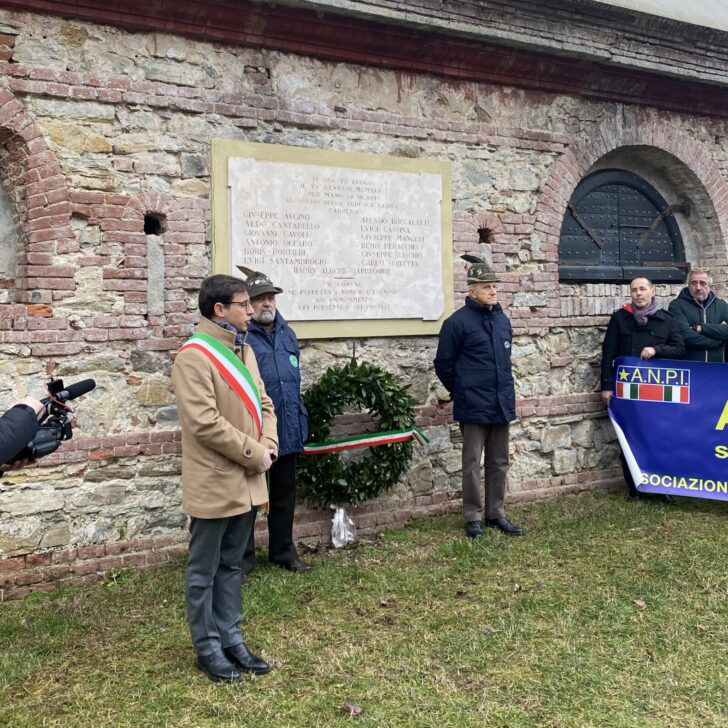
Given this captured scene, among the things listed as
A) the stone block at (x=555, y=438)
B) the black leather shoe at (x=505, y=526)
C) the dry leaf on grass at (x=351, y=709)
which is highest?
the stone block at (x=555, y=438)

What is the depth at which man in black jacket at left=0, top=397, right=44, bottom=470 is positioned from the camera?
9.59ft

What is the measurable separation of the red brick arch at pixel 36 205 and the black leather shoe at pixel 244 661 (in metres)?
2.82

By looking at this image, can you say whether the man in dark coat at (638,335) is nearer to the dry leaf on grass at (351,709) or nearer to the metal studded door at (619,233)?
the metal studded door at (619,233)

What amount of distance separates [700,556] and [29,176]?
545 cm

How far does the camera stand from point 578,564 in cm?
535

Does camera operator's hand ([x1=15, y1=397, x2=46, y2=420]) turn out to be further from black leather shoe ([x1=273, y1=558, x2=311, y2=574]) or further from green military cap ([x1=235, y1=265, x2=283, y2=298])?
black leather shoe ([x1=273, y1=558, x2=311, y2=574])

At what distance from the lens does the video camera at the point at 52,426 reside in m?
3.12

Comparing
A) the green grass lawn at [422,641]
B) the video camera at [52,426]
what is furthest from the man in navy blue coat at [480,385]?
the video camera at [52,426]

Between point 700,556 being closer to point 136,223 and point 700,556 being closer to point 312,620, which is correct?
point 312,620

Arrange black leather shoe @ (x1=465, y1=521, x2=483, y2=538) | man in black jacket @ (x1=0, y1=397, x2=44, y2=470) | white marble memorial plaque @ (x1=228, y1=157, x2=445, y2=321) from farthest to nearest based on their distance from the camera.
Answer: black leather shoe @ (x1=465, y1=521, x2=483, y2=538) < white marble memorial plaque @ (x1=228, y1=157, x2=445, y2=321) < man in black jacket @ (x1=0, y1=397, x2=44, y2=470)

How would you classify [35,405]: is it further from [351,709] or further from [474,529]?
[474,529]

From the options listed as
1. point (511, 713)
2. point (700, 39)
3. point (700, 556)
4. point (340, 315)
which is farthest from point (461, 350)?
point (700, 39)

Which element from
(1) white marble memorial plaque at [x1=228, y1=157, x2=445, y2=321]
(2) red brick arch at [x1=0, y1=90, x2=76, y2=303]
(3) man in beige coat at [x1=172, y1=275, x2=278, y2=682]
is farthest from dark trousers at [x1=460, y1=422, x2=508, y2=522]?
(2) red brick arch at [x1=0, y1=90, x2=76, y2=303]

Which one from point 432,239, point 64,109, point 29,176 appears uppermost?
point 64,109
